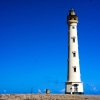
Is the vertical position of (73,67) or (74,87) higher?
(73,67)

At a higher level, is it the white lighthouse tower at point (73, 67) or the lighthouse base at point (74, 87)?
the white lighthouse tower at point (73, 67)

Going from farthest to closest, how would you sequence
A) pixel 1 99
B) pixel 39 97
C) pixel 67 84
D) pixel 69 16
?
pixel 69 16 → pixel 67 84 → pixel 39 97 → pixel 1 99

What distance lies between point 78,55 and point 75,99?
1619 centimetres

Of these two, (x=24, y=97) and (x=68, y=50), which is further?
(x=68, y=50)

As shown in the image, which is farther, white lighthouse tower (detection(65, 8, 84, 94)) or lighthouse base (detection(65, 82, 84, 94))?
white lighthouse tower (detection(65, 8, 84, 94))

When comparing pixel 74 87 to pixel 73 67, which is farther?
pixel 73 67

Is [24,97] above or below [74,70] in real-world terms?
below

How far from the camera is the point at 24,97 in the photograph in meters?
28.7

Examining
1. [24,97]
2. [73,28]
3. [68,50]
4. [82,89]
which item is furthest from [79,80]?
[24,97]

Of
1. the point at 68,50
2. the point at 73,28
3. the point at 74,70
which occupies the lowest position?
the point at 74,70

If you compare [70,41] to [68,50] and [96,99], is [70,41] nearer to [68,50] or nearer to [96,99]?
[68,50]

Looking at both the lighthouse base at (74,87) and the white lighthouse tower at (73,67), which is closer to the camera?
the lighthouse base at (74,87)

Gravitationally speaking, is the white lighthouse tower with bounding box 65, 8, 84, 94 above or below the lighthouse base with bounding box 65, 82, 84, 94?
above

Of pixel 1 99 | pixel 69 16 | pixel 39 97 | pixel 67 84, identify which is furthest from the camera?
pixel 69 16
